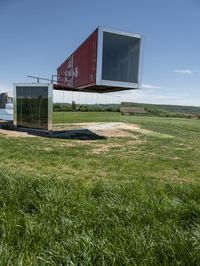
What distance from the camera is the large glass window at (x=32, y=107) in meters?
15.3

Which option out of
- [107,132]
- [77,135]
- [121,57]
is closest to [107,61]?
[121,57]

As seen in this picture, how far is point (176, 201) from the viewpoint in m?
3.99

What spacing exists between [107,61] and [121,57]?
142 centimetres

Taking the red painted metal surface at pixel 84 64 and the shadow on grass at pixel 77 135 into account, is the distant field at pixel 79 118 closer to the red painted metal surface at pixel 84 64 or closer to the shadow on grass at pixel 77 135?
the red painted metal surface at pixel 84 64

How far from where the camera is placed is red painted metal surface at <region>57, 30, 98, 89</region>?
13242mm

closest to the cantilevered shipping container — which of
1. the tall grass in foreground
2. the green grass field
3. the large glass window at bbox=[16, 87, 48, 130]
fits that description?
the large glass window at bbox=[16, 87, 48, 130]

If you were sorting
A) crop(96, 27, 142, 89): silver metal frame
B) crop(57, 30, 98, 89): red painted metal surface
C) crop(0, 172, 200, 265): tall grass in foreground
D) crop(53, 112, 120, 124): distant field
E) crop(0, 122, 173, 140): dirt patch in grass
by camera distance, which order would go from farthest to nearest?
crop(53, 112, 120, 124): distant field < crop(0, 122, 173, 140): dirt patch in grass < crop(57, 30, 98, 89): red painted metal surface < crop(96, 27, 142, 89): silver metal frame < crop(0, 172, 200, 265): tall grass in foreground

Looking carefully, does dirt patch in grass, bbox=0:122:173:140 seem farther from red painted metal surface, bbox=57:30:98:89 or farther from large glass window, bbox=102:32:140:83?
large glass window, bbox=102:32:140:83

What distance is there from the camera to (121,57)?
1642 centimetres

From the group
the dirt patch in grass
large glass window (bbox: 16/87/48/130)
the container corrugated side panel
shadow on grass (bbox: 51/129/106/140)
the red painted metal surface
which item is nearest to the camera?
the container corrugated side panel

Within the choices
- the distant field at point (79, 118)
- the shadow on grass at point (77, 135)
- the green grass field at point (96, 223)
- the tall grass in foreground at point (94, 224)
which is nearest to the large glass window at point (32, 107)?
the shadow on grass at point (77, 135)

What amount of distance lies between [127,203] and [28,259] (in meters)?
1.71

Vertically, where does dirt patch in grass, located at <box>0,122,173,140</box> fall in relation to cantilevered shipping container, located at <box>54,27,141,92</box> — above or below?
below

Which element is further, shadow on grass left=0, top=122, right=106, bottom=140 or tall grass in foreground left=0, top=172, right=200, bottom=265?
shadow on grass left=0, top=122, right=106, bottom=140
